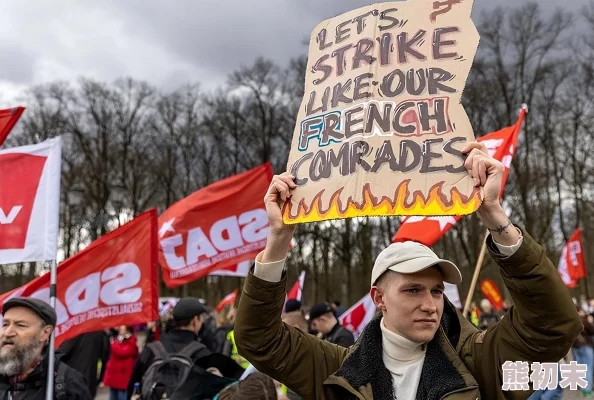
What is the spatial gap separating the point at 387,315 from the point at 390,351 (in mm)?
131

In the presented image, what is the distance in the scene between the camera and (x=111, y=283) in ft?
16.0

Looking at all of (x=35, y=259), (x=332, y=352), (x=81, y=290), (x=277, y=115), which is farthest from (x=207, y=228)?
(x=277, y=115)

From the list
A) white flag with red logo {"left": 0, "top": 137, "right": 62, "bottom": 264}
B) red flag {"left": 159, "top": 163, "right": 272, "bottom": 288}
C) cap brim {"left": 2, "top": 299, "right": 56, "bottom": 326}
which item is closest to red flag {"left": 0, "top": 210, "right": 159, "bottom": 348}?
white flag with red logo {"left": 0, "top": 137, "right": 62, "bottom": 264}

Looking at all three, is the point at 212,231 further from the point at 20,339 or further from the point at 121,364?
the point at 20,339

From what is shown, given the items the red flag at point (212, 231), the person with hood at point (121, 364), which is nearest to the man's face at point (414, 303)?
the red flag at point (212, 231)

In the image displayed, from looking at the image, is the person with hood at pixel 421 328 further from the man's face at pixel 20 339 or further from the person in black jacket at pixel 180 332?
the person in black jacket at pixel 180 332

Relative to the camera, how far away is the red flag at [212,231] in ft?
23.7

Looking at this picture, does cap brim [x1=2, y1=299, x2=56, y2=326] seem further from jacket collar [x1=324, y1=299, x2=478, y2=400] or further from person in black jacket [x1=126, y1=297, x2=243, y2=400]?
jacket collar [x1=324, y1=299, x2=478, y2=400]

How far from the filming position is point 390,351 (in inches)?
81.9

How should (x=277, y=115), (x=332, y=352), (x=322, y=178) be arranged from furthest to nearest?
(x=277, y=115) < (x=332, y=352) < (x=322, y=178)

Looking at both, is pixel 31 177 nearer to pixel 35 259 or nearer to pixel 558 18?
pixel 35 259

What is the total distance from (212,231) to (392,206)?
5536 mm

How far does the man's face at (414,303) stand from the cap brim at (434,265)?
0.03 meters

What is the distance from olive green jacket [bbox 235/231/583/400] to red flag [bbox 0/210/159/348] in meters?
2.86
